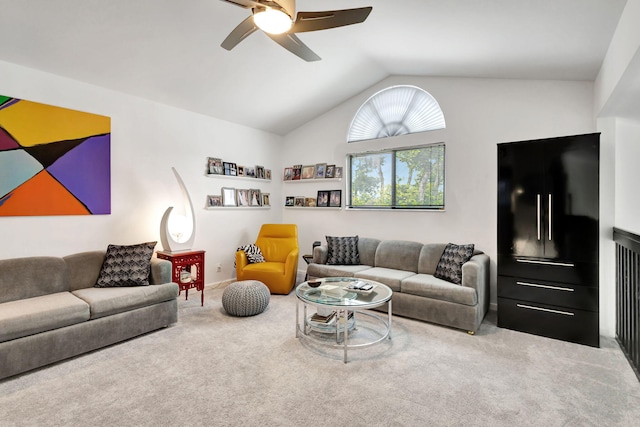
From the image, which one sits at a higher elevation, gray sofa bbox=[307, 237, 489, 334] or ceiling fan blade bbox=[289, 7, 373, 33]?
ceiling fan blade bbox=[289, 7, 373, 33]

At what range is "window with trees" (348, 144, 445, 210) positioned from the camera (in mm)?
4398

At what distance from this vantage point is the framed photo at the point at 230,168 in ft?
16.2

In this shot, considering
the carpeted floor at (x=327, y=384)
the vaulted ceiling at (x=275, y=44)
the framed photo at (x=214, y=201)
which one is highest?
the vaulted ceiling at (x=275, y=44)

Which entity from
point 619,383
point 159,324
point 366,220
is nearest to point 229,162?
point 366,220

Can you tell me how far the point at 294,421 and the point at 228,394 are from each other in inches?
21.2

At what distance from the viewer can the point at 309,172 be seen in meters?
5.58

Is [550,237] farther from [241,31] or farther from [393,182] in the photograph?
[241,31]

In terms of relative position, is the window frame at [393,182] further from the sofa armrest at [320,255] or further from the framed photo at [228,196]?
the framed photo at [228,196]

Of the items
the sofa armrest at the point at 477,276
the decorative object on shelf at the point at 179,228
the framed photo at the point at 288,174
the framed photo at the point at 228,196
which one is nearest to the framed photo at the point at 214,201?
the framed photo at the point at 228,196

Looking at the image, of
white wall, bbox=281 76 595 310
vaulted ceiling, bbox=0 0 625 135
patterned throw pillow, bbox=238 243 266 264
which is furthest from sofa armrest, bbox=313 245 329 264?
vaulted ceiling, bbox=0 0 625 135

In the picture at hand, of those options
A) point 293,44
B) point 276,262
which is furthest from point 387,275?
point 293,44

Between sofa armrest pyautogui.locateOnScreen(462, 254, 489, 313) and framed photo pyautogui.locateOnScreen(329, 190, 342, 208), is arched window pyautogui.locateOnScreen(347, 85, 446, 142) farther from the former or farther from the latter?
sofa armrest pyautogui.locateOnScreen(462, 254, 489, 313)

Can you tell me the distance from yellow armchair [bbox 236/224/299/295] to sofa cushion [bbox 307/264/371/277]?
0.30 metres

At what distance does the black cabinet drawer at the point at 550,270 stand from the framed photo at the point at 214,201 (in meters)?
3.89
